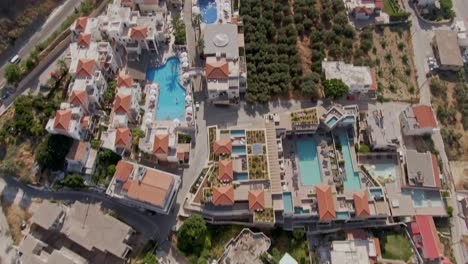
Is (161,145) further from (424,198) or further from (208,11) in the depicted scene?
(424,198)

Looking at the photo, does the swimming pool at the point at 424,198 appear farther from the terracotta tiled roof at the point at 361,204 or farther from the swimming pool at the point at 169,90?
the swimming pool at the point at 169,90

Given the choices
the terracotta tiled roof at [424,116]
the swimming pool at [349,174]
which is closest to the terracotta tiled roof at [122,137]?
the swimming pool at [349,174]

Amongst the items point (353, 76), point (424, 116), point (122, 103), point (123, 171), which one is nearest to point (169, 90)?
point (122, 103)

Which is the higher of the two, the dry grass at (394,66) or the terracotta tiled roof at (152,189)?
the dry grass at (394,66)

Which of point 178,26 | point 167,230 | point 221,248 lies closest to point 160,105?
point 178,26

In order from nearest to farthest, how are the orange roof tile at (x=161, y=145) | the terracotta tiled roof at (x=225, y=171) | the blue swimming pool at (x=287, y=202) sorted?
the blue swimming pool at (x=287, y=202), the terracotta tiled roof at (x=225, y=171), the orange roof tile at (x=161, y=145)
